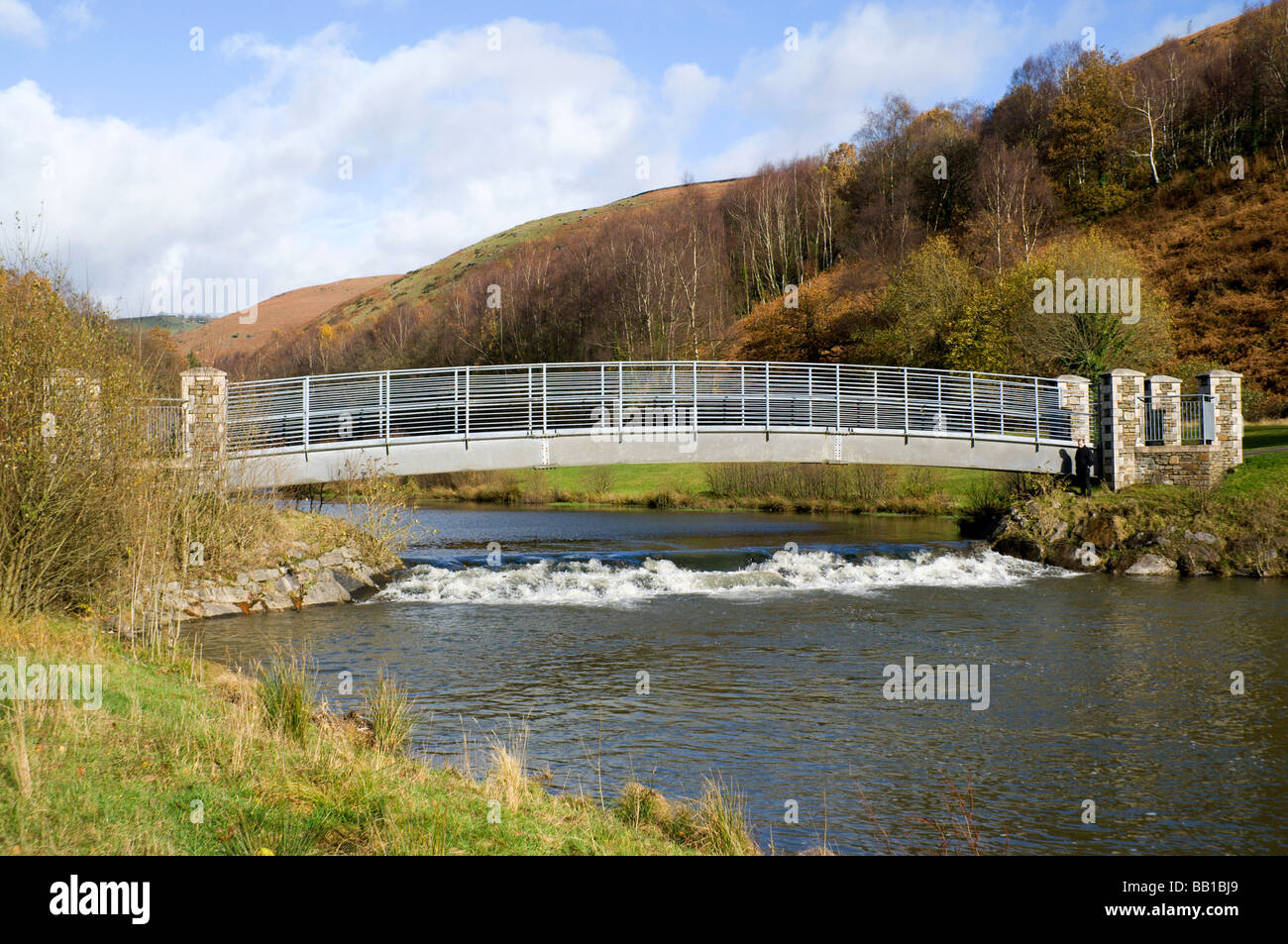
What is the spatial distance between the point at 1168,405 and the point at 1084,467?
2748 millimetres

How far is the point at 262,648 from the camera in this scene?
15023mm

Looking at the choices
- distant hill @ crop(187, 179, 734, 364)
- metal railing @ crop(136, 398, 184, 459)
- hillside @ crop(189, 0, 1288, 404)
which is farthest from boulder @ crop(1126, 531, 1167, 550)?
distant hill @ crop(187, 179, 734, 364)

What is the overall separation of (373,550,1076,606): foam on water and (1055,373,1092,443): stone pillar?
5360mm

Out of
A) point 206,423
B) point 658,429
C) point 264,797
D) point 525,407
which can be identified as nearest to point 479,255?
point 525,407

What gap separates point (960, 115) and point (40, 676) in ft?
282

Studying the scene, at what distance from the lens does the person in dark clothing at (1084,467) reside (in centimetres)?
2634

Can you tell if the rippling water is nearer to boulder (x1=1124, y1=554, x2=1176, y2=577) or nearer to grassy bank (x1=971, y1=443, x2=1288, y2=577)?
grassy bank (x1=971, y1=443, x2=1288, y2=577)

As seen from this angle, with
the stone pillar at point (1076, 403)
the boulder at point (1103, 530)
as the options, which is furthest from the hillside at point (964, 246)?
the boulder at point (1103, 530)

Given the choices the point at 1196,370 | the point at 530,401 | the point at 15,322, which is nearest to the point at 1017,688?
the point at 15,322

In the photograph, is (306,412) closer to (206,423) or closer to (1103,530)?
(206,423)
